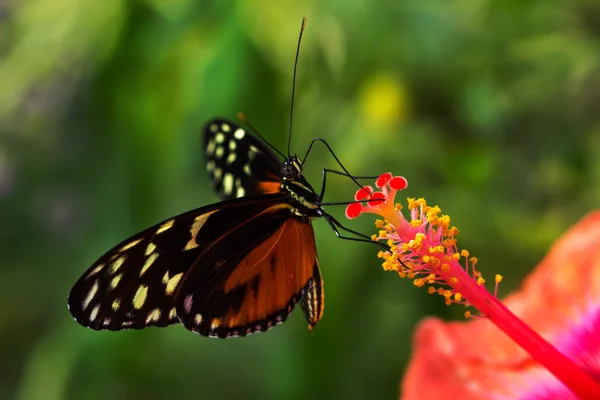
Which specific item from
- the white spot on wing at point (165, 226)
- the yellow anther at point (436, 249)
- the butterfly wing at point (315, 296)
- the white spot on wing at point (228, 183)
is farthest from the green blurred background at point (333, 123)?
the yellow anther at point (436, 249)

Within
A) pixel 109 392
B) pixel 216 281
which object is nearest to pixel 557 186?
pixel 216 281

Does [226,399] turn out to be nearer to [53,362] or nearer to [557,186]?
[53,362]

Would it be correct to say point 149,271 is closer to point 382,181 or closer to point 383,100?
point 382,181

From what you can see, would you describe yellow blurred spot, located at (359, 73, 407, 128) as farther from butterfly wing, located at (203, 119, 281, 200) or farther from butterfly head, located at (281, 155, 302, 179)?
butterfly head, located at (281, 155, 302, 179)

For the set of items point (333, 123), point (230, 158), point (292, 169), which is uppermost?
point (333, 123)

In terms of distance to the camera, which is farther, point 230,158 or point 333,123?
point 333,123

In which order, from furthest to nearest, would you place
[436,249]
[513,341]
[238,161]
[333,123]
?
1. [333,123]
2. [238,161]
3. [513,341]
4. [436,249]

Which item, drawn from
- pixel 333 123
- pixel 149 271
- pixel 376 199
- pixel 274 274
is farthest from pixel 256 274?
pixel 333 123

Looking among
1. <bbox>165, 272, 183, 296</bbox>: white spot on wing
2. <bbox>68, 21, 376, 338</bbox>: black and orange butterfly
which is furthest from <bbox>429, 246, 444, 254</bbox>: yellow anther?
<bbox>165, 272, 183, 296</bbox>: white spot on wing
